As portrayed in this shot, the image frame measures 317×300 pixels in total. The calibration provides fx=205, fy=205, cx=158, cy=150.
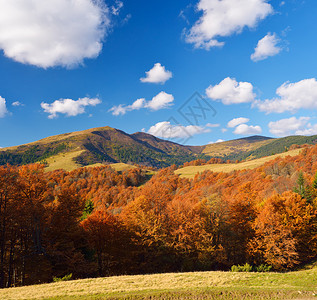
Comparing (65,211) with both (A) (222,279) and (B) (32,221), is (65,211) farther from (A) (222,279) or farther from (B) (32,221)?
(A) (222,279)

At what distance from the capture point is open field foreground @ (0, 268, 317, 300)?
16.6m

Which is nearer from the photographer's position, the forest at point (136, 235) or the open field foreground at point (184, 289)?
the open field foreground at point (184, 289)

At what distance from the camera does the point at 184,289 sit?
18.2 meters

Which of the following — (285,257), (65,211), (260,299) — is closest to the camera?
(260,299)

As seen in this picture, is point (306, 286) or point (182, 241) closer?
point (306, 286)

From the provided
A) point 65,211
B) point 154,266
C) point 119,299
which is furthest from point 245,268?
point 65,211

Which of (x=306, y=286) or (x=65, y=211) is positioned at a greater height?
(x=65, y=211)

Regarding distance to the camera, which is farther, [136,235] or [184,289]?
[136,235]

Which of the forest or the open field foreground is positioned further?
the forest

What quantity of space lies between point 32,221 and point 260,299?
104ft

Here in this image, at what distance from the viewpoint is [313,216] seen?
49.1 metres

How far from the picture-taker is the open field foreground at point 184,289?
16.6m

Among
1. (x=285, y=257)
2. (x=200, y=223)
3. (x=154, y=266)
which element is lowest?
(x=285, y=257)

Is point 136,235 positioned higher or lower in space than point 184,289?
lower
